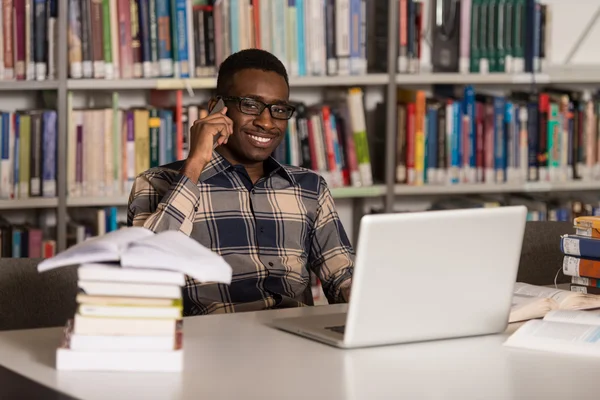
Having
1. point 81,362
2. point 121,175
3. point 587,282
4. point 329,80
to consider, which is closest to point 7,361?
point 81,362

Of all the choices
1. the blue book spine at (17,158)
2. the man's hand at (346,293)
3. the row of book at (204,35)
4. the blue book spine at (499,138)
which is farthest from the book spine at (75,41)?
the blue book spine at (499,138)

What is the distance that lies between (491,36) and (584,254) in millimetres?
1699

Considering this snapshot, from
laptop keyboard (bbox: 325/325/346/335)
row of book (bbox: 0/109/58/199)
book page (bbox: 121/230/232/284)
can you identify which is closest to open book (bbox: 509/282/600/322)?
laptop keyboard (bbox: 325/325/346/335)

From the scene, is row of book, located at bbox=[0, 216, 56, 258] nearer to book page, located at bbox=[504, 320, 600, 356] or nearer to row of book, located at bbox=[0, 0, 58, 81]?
row of book, located at bbox=[0, 0, 58, 81]

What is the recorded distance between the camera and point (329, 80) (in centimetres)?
349

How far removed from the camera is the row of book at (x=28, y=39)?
315 centimetres

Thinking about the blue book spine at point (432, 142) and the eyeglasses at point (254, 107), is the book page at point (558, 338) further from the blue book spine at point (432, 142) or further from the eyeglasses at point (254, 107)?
the blue book spine at point (432, 142)

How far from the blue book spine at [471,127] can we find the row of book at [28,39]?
142 cm

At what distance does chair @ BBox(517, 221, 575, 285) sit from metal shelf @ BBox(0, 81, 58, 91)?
1.49m

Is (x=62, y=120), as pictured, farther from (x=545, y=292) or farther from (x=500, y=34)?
(x=545, y=292)

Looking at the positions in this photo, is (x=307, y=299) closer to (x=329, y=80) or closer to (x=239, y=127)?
(x=239, y=127)

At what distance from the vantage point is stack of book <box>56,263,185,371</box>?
146 cm

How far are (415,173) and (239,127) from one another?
139 centimetres

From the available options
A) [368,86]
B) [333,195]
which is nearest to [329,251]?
[333,195]
